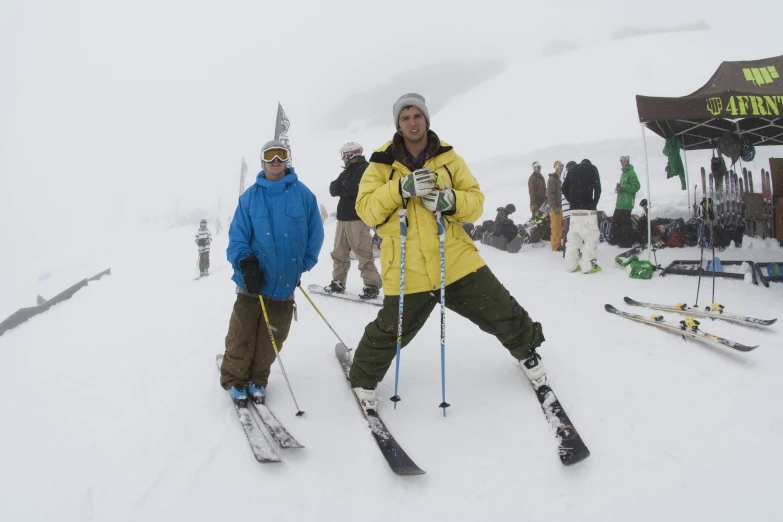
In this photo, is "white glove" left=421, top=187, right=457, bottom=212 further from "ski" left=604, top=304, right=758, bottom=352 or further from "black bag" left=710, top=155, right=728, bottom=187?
"black bag" left=710, top=155, right=728, bottom=187

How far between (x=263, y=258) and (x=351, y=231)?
9.10 feet

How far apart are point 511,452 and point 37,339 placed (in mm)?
10216

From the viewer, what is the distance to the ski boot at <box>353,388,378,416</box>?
2.77 metres

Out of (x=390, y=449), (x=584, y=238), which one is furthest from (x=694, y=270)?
(x=390, y=449)

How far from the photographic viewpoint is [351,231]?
18.9ft

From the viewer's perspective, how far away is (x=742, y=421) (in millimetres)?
2436

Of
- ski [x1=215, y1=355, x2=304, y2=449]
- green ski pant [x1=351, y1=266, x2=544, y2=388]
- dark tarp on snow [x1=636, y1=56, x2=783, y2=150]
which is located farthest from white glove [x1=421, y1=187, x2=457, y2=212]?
dark tarp on snow [x1=636, y1=56, x2=783, y2=150]

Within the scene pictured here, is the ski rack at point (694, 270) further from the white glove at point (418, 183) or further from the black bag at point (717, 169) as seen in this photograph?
the white glove at point (418, 183)

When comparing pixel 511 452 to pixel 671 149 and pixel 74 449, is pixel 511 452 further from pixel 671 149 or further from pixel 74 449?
pixel 671 149

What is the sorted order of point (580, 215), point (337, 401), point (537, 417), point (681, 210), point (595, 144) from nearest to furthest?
1. point (537, 417)
2. point (337, 401)
3. point (580, 215)
4. point (681, 210)
5. point (595, 144)

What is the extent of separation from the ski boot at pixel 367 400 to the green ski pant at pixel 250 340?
0.81 m

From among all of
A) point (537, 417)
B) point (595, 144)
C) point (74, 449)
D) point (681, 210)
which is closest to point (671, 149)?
point (681, 210)

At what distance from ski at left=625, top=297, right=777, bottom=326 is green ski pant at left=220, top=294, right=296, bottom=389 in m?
4.08

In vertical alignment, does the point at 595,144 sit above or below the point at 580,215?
above
